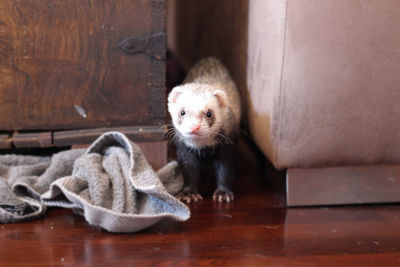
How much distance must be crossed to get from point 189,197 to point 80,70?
20.1 inches

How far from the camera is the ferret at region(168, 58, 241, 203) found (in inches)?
46.2

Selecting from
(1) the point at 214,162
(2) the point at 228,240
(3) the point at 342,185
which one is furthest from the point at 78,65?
(3) the point at 342,185

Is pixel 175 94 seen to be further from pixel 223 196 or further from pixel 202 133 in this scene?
pixel 223 196

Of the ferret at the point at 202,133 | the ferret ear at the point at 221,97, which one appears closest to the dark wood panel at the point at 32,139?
the ferret at the point at 202,133

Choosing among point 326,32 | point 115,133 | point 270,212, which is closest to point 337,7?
point 326,32

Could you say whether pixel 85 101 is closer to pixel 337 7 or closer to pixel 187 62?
pixel 337 7

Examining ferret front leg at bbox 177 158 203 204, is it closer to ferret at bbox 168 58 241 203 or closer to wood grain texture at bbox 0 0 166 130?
ferret at bbox 168 58 241 203

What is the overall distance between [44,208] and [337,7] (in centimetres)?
94

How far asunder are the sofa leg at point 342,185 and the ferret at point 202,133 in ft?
0.68

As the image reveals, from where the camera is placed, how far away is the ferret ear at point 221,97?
1239mm

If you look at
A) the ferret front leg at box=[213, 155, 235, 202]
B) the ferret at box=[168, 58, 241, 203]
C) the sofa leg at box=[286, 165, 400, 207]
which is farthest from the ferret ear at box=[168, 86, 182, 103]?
the sofa leg at box=[286, 165, 400, 207]

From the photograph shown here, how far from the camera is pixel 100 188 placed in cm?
108

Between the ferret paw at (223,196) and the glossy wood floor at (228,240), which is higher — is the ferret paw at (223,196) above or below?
below

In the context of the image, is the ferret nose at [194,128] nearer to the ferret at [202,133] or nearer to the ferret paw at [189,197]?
the ferret at [202,133]
